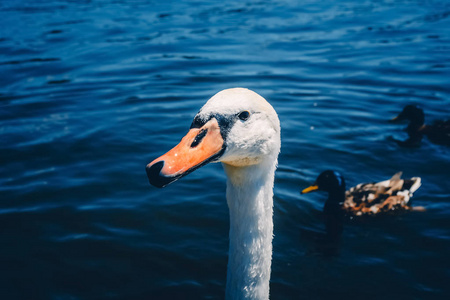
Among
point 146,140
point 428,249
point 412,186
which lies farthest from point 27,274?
point 412,186

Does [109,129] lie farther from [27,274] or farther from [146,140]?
[27,274]

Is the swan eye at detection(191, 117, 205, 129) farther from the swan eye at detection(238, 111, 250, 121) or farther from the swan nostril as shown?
the swan eye at detection(238, 111, 250, 121)

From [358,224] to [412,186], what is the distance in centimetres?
104

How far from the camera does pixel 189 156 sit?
10.7ft

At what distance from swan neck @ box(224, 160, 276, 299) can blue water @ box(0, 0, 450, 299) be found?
1275 millimetres

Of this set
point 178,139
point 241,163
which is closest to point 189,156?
point 241,163

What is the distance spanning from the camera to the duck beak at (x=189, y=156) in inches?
122

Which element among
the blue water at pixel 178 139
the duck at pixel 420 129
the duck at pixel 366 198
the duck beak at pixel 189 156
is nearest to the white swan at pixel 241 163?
the duck beak at pixel 189 156

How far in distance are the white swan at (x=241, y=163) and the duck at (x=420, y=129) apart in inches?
237

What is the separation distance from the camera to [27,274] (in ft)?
17.9

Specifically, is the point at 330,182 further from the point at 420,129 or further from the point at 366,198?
the point at 420,129

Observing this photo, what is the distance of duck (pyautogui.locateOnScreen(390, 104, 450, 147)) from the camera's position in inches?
359

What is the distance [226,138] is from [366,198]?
4.27 meters

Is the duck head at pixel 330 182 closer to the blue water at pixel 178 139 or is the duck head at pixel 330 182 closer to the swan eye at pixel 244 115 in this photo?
the blue water at pixel 178 139
